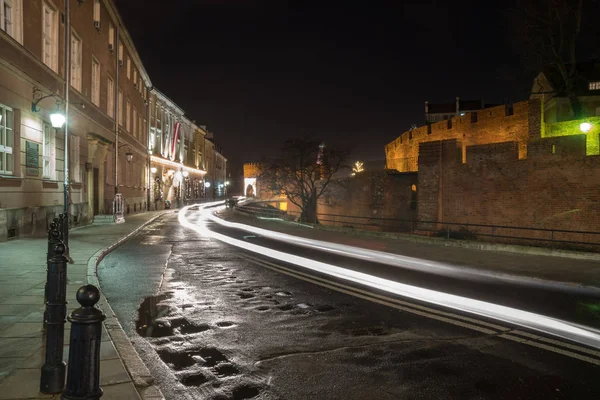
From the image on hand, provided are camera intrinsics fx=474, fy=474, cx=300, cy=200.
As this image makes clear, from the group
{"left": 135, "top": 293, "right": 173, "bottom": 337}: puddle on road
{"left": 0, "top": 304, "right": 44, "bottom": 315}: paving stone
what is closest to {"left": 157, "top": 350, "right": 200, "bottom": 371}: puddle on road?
{"left": 135, "top": 293, "right": 173, "bottom": 337}: puddle on road

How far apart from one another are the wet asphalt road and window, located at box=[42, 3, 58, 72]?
1335 centimetres

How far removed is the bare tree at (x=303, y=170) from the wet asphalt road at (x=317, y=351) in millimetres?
36641

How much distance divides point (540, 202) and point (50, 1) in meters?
22.8

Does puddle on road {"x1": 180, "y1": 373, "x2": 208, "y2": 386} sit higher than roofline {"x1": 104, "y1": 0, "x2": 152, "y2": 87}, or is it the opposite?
roofline {"x1": 104, "y1": 0, "x2": 152, "y2": 87}

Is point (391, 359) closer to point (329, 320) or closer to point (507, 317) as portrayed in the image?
point (329, 320)

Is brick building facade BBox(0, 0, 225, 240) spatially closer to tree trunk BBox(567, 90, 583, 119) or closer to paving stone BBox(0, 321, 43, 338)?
paving stone BBox(0, 321, 43, 338)

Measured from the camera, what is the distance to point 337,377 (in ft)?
15.5

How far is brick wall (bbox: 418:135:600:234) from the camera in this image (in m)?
21.4

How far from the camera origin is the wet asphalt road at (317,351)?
14.7 ft

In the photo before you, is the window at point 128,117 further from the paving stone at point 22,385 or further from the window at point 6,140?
the paving stone at point 22,385

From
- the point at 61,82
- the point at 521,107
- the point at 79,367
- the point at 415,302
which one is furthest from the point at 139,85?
the point at 79,367

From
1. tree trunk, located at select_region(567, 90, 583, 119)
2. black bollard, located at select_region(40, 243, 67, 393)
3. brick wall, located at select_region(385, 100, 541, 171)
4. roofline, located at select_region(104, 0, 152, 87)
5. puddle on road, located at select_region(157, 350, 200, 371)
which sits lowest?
puddle on road, located at select_region(157, 350, 200, 371)

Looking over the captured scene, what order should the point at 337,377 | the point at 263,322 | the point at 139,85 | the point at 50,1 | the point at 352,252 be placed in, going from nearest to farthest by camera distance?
the point at 337,377 < the point at 263,322 < the point at 352,252 < the point at 50,1 < the point at 139,85

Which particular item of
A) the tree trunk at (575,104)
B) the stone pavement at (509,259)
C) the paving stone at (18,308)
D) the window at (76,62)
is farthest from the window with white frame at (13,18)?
the tree trunk at (575,104)
